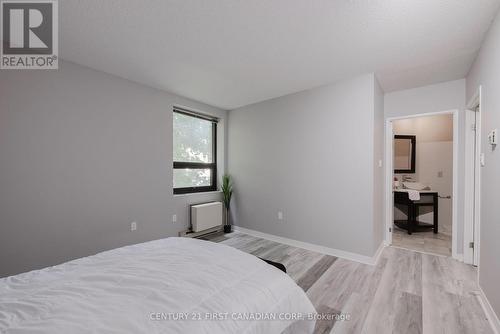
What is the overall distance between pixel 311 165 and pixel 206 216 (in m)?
1.94

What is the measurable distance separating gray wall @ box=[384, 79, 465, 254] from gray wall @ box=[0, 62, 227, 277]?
11.6 feet

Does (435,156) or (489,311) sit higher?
(435,156)

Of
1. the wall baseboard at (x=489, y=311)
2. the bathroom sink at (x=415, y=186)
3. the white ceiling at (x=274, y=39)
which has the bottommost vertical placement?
the wall baseboard at (x=489, y=311)

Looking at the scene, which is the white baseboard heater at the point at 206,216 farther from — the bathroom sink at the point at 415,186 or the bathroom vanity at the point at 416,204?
the bathroom sink at the point at 415,186

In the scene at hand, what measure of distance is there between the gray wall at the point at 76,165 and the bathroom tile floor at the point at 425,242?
374 centimetres

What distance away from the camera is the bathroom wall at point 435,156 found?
4.11m

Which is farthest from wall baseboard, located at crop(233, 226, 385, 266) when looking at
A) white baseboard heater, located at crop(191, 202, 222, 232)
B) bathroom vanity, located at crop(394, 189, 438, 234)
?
bathroom vanity, located at crop(394, 189, 438, 234)

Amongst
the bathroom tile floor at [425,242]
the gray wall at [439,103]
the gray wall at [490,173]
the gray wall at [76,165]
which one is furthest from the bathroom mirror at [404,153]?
the gray wall at [76,165]

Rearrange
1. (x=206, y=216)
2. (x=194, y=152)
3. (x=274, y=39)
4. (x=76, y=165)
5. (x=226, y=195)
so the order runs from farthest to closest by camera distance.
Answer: (x=226, y=195) < (x=194, y=152) < (x=206, y=216) < (x=76, y=165) < (x=274, y=39)

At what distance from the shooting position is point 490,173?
1798 millimetres

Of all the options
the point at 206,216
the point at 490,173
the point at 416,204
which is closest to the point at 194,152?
the point at 206,216

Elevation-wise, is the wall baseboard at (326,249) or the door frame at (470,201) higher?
the door frame at (470,201)

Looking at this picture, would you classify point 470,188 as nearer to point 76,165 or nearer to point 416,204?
point 416,204

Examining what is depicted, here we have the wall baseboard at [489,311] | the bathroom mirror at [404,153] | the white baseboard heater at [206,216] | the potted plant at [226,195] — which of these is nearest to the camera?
the wall baseboard at [489,311]
